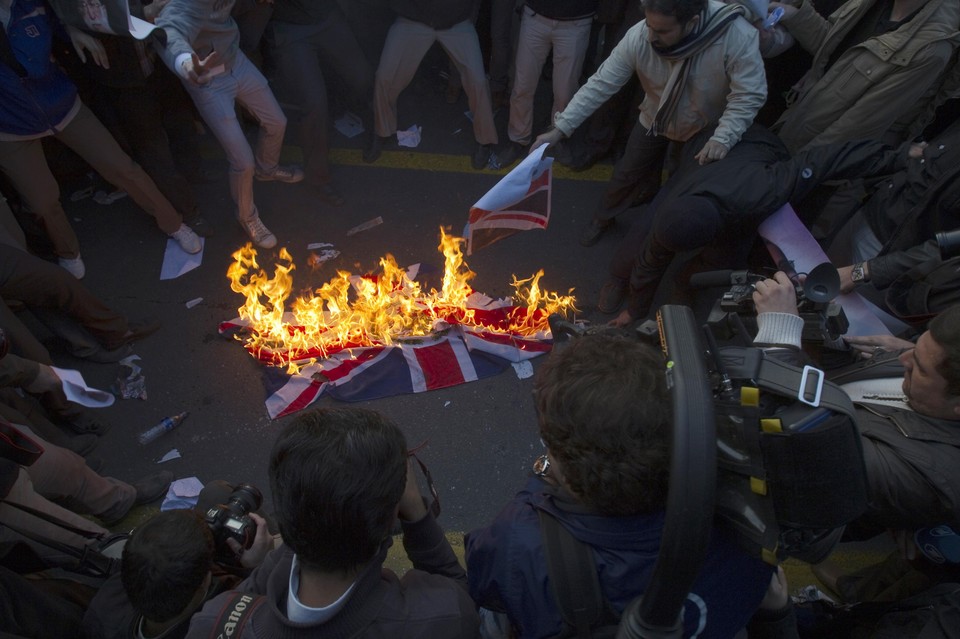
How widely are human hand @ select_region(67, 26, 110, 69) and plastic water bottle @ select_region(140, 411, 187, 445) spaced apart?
257 cm

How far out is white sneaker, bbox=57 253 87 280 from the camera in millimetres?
4945

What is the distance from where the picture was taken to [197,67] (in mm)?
4148

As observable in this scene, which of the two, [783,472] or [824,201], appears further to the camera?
[824,201]

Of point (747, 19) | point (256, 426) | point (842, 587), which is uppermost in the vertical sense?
point (747, 19)

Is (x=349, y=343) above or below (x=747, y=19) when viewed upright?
below

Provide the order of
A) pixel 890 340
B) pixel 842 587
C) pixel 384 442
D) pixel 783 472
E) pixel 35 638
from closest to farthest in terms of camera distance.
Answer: pixel 783 472 < pixel 384 442 < pixel 35 638 < pixel 890 340 < pixel 842 587

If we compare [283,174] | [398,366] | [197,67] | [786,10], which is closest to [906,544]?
[398,366]

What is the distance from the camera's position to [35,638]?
2127 mm

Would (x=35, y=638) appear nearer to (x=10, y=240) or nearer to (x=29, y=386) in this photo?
(x=29, y=386)

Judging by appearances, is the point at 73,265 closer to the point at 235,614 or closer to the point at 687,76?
the point at 235,614

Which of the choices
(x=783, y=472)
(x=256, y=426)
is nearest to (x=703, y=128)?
(x=783, y=472)

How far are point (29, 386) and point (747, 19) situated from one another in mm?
5027

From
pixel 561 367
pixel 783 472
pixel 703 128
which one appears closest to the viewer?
pixel 783 472

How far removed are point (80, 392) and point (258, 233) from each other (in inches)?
77.6
